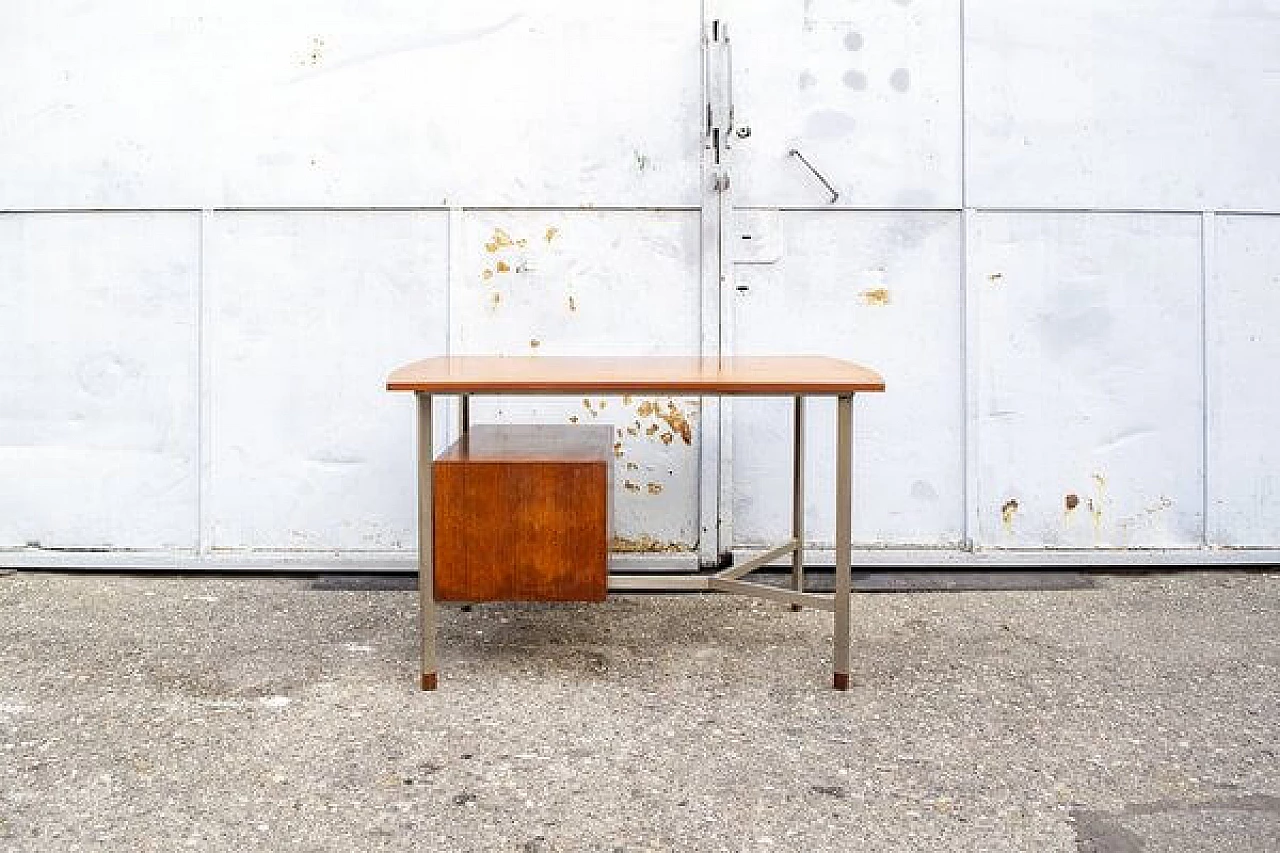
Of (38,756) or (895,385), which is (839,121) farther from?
(38,756)

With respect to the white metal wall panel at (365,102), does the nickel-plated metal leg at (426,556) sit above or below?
below

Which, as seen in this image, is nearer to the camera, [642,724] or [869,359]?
[642,724]

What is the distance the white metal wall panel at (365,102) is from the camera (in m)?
3.85

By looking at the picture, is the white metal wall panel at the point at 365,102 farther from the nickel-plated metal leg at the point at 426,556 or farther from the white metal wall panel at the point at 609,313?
the nickel-plated metal leg at the point at 426,556

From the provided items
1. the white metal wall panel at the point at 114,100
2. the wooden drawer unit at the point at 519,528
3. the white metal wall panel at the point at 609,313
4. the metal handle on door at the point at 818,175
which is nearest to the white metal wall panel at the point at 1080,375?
the metal handle on door at the point at 818,175

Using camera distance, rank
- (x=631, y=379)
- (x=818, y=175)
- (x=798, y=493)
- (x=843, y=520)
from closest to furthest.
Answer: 1. (x=631, y=379)
2. (x=843, y=520)
3. (x=798, y=493)
4. (x=818, y=175)

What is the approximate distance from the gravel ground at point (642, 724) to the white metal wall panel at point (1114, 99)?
149 cm

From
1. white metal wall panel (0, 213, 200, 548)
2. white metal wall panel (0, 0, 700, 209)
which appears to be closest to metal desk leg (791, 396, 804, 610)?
white metal wall panel (0, 0, 700, 209)

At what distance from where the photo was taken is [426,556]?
274 centimetres

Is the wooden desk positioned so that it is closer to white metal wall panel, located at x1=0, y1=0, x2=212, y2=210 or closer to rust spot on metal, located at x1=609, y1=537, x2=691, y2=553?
rust spot on metal, located at x1=609, y1=537, x2=691, y2=553

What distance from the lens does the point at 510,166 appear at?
3.86 m

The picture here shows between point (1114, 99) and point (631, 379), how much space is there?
2412mm

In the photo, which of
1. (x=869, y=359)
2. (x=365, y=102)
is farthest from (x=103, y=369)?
(x=869, y=359)

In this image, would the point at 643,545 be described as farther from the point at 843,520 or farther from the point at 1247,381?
the point at 1247,381
